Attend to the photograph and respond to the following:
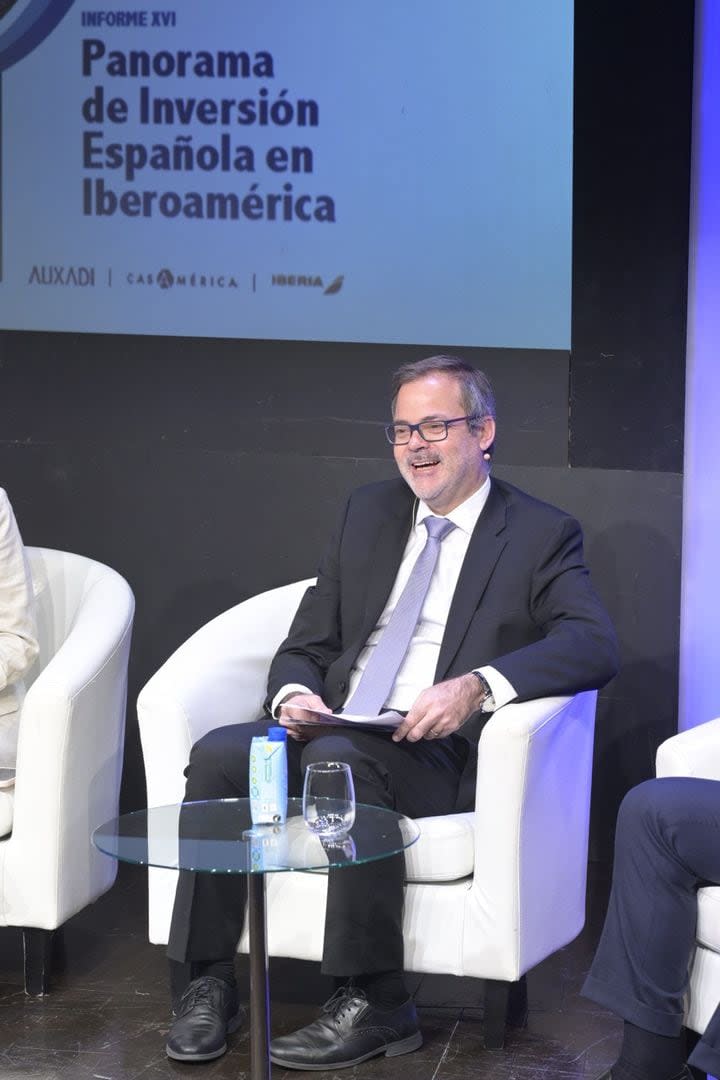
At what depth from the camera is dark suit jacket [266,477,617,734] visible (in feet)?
11.5

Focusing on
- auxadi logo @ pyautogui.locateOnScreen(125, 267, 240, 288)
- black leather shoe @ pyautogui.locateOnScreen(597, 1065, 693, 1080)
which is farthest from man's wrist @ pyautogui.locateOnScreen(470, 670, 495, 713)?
auxadi logo @ pyautogui.locateOnScreen(125, 267, 240, 288)

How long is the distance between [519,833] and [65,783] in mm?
1063

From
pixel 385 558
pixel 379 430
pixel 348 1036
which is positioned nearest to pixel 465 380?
pixel 385 558

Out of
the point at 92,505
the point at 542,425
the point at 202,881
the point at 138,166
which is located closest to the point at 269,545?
the point at 92,505

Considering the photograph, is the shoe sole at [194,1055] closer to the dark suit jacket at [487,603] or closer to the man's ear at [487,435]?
the dark suit jacket at [487,603]

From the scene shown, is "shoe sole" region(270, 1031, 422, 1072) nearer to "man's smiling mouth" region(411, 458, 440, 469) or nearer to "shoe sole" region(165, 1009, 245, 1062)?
"shoe sole" region(165, 1009, 245, 1062)

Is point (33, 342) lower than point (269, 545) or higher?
higher

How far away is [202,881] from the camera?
11.1 ft

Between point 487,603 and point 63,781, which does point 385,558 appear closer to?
point 487,603

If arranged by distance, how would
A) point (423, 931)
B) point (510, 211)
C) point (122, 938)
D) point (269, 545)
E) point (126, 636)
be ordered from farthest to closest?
point (269, 545) → point (510, 211) → point (122, 938) → point (126, 636) → point (423, 931)

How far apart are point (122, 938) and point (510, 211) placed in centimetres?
229

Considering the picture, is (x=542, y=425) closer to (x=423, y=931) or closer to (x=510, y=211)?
(x=510, y=211)

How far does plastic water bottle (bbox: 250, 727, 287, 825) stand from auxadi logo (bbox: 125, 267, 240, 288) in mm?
2121

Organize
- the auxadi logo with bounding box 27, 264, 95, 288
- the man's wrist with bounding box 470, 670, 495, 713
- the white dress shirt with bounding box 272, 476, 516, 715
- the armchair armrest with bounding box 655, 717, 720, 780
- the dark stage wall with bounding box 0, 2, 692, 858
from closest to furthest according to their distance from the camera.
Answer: the armchair armrest with bounding box 655, 717, 720, 780, the man's wrist with bounding box 470, 670, 495, 713, the white dress shirt with bounding box 272, 476, 516, 715, the dark stage wall with bounding box 0, 2, 692, 858, the auxadi logo with bounding box 27, 264, 95, 288
